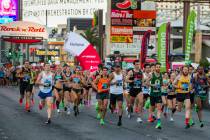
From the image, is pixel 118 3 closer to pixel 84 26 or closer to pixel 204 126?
pixel 204 126

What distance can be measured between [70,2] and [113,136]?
578 ft

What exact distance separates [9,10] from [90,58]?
66.1 meters

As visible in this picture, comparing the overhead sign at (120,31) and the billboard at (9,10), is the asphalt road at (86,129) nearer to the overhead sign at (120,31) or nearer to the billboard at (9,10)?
the overhead sign at (120,31)

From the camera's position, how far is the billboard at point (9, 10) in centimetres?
9162

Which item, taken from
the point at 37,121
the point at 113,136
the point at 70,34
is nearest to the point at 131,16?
the point at 70,34

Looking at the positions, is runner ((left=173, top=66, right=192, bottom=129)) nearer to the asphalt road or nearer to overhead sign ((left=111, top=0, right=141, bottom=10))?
the asphalt road

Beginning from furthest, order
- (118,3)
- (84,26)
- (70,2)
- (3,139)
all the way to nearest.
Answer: (70,2), (84,26), (118,3), (3,139)

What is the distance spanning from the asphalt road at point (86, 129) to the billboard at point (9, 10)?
7274 centimetres

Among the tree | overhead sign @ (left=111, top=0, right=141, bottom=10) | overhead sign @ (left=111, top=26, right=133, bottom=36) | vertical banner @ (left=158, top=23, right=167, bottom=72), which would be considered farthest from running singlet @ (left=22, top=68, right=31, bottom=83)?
the tree

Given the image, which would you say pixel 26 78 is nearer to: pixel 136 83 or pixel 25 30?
pixel 136 83

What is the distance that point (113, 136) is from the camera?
14195mm

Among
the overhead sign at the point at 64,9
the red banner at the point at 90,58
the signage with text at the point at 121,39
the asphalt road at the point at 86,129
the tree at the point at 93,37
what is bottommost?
the asphalt road at the point at 86,129

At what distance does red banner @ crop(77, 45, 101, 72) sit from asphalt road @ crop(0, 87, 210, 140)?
809cm

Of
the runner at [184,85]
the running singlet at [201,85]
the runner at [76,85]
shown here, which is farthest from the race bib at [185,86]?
the runner at [76,85]
